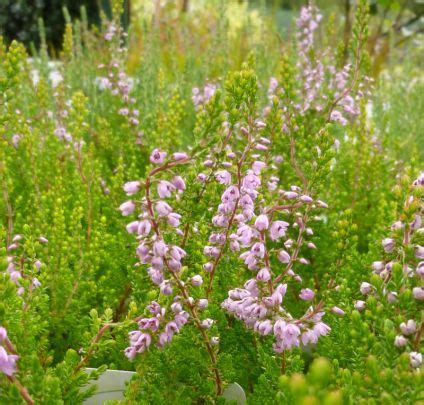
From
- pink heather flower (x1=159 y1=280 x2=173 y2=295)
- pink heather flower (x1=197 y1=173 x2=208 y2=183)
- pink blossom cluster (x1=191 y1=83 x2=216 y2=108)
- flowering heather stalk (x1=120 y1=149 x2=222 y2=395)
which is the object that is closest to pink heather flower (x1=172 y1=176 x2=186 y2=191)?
flowering heather stalk (x1=120 y1=149 x2=222 y2=395)

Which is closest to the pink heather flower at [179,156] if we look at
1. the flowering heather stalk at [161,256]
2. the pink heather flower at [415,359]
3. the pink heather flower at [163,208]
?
the flowering heather stalk at [161,256]

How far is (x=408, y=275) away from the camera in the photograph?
1048 millimetres

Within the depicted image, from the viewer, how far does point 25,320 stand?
1.23 metres

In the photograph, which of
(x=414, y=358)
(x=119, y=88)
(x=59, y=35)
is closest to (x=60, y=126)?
(x=119, y=88)

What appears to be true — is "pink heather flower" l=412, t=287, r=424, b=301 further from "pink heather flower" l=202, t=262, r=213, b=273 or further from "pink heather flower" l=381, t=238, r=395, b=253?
"pink heather flower" l=202, t=262, r=213, b=273

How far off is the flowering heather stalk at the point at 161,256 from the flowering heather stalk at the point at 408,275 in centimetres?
39

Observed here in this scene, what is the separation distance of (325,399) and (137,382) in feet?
1.86

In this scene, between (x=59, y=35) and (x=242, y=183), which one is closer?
(x=242, y=183)

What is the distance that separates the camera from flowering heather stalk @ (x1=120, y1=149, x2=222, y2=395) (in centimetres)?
103

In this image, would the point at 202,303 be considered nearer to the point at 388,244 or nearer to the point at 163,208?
the point at 163,208

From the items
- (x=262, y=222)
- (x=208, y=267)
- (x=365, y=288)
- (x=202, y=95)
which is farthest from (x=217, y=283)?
(x=202, y=95)

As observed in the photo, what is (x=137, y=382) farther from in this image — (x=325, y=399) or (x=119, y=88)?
(x=119, y=88)

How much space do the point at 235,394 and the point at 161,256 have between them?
0.52m

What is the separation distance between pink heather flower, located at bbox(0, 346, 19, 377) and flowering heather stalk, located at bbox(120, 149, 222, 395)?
0.27 metres
